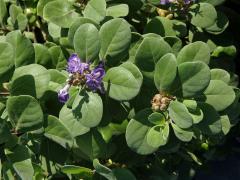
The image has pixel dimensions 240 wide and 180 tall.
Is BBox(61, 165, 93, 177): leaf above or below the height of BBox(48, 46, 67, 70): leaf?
below

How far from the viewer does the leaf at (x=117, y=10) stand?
62.4 inches

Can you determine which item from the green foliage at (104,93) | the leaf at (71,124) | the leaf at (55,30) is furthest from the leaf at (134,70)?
the leaf at (55,30)

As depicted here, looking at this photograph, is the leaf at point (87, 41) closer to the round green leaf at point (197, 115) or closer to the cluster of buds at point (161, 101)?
the cluster of buds at point (161, 101)

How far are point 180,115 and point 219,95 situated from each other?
0.62 ft

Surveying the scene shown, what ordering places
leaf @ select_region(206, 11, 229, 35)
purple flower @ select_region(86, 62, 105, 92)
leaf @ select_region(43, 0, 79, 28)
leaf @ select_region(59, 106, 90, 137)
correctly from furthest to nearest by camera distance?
leaf @ select_region(206, 11, 229, 35) < leaf @ select_region(43, 0, 79, 28) < leaf @ select_region(59, 106, 90, 137) < purple flower @ select_region(86, 62, 105, 92)

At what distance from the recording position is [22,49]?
4.69 feet

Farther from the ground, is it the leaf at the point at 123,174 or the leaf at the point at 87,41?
the leaf at the point at 87,41

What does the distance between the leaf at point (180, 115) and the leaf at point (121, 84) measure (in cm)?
12

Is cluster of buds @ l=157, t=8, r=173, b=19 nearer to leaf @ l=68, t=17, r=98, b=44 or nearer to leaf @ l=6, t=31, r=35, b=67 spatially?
leaf @ l=68, t=17, r=98, b=44

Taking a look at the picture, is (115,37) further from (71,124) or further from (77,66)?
(71,124)

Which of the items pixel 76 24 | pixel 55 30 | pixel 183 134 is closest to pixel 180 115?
pixel 183 134

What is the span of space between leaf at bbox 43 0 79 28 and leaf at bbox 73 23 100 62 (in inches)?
10.5

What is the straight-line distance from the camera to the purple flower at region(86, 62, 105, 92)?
1.29m

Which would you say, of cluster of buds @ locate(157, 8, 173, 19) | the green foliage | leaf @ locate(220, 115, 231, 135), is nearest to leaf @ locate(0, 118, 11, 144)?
the green foliage
